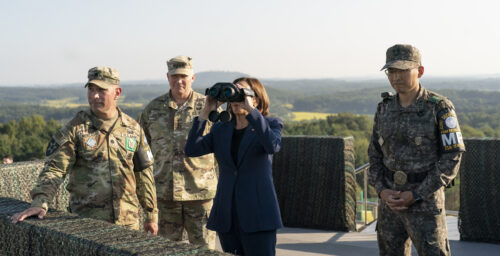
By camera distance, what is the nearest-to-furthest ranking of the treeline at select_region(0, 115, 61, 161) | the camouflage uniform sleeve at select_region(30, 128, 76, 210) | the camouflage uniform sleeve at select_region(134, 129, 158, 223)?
the camouflage uniform sleeve at select_region(30, 128, 76, 210) < the camouflage uniform sleeve at select_region(134, 129, 158, 223) < the treeline at select_region(0, 115, 61, 161)

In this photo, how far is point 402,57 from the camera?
351 centimetres

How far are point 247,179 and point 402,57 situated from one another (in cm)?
116

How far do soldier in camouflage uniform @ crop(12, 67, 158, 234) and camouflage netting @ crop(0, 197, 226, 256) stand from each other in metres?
0.48

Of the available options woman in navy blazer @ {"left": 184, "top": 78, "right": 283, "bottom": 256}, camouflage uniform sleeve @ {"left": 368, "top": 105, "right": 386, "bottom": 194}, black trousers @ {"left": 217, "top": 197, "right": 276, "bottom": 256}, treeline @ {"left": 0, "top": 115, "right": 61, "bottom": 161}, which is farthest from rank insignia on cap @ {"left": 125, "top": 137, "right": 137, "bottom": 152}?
treeline @ {"left": 0, "top": 115, "right": 61, "bottom": 161}

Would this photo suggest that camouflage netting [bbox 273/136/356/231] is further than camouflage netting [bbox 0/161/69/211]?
Yes

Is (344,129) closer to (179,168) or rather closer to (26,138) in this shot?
(26,138)

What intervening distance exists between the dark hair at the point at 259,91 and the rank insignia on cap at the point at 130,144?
724mm

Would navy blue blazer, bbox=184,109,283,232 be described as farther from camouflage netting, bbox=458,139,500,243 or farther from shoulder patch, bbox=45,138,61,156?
camouflage netting, bbox=458,139,500,243

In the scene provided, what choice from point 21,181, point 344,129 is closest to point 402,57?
point 21,181

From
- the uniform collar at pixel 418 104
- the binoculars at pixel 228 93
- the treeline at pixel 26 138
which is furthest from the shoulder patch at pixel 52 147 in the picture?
the treeline at pixel 26 138

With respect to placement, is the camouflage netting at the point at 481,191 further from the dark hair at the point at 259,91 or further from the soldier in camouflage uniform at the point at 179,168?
the dark hair at the point at 259,91

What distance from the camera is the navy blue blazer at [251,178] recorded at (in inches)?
131

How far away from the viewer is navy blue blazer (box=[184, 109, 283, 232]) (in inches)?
131

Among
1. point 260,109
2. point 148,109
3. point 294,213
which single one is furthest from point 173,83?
point 294,213
